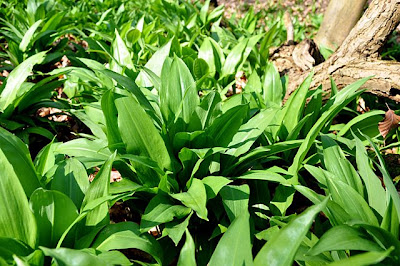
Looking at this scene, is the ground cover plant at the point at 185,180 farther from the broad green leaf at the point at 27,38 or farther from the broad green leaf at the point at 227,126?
the broad green leaf at the point at 27,38

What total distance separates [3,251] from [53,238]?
0.65 ft

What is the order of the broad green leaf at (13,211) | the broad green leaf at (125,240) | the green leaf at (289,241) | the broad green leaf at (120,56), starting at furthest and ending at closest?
the broad green leaf at (120,56) → the broad green leaf at (125,240) → the broad green leaf at (13,211) → the green leaf at (289,241)

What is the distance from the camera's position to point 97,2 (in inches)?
194

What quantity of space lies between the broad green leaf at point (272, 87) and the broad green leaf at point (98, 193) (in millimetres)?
1386

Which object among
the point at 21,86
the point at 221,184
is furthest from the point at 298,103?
the point at 21,86

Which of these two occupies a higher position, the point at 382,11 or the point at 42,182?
the point at 382,11

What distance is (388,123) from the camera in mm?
2396

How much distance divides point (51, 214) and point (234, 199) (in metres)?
0.75

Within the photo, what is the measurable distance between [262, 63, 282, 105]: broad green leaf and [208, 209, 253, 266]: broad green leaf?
1.45 meters

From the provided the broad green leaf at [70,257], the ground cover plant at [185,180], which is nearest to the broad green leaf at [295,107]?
the ground cover plant at [185,180]

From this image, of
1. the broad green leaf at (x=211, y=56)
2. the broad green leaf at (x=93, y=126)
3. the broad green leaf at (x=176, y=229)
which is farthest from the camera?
the broad green leaf at (x=211, y=56)

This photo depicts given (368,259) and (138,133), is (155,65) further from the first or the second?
(368,259)

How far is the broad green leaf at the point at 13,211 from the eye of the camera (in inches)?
52.2

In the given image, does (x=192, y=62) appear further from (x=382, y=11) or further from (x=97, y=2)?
(x=97, y=2)
